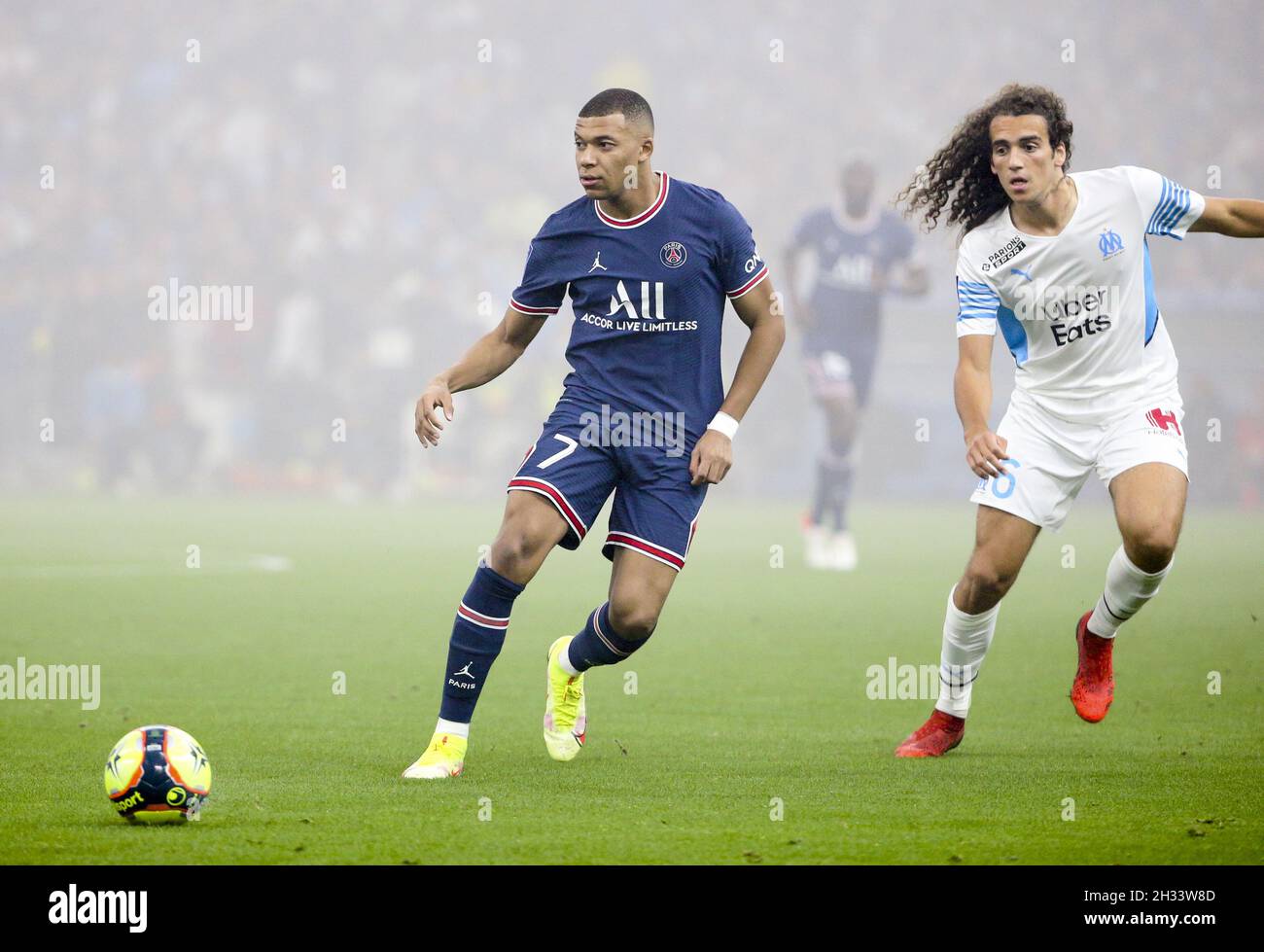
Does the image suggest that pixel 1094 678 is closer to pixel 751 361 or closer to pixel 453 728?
pixel 751 361

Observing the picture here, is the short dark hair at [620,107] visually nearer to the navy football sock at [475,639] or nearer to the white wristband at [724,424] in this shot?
the white wristband at [724,424]

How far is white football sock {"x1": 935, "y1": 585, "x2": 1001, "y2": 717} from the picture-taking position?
6.05 m

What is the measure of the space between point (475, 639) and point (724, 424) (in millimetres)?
1161

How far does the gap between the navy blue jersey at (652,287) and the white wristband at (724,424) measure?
9 cm

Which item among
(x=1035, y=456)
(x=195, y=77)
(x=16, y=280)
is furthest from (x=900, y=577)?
(x=195, y=77)

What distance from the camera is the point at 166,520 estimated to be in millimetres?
19953

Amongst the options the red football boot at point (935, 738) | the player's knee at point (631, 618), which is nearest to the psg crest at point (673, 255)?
the player's knee at point (631, 618)

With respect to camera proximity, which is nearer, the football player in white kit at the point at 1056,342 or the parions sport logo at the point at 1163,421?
the football player in white kit at the point at 1056,342

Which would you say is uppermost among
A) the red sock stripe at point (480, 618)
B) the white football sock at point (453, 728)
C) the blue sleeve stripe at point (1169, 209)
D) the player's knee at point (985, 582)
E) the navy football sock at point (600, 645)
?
the blue sleeve stripe at point (1169, 209)

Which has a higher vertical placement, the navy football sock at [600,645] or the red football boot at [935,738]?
the navy football sock at [600,645]

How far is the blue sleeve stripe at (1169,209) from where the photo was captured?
19.0ft

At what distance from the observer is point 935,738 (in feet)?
19.9

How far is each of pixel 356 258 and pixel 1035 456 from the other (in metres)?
24.2
